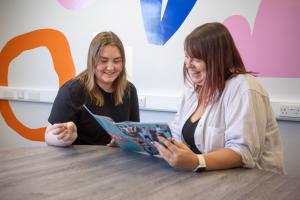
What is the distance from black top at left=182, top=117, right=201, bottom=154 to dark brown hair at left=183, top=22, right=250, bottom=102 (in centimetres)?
15

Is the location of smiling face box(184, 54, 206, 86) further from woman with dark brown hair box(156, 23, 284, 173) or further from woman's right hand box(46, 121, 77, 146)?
woman's right hand box(46, 121, 77, 146)

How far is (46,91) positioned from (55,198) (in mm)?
2443

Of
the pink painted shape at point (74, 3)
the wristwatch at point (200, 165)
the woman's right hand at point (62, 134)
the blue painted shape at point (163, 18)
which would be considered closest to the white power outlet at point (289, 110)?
the blue painted shape at point (163, 18)

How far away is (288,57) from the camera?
2.21 meters

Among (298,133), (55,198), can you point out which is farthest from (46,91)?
(55,198)

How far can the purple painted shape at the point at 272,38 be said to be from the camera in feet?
7.15

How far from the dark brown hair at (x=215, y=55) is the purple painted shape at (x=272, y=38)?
35.6 inches

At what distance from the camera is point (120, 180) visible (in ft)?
3.65

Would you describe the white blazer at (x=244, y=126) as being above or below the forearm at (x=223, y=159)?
above

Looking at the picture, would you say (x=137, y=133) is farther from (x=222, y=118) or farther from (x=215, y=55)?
(x=215, y=55)

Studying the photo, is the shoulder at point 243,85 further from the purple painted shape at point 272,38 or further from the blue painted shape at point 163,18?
the blue painted shape at point 163,18

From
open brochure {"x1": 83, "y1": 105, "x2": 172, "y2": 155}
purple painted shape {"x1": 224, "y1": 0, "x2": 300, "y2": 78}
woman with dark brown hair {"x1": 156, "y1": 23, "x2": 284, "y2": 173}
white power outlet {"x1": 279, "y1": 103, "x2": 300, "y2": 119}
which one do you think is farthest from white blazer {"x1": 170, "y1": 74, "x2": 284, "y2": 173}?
purple painted shape {"x1": 224, "y1": 0, "x2": 300, "y2": 78}

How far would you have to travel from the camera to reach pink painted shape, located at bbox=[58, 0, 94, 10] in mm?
3012

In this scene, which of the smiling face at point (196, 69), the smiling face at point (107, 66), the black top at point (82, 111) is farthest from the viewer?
the smiling face at point (107, 66)
